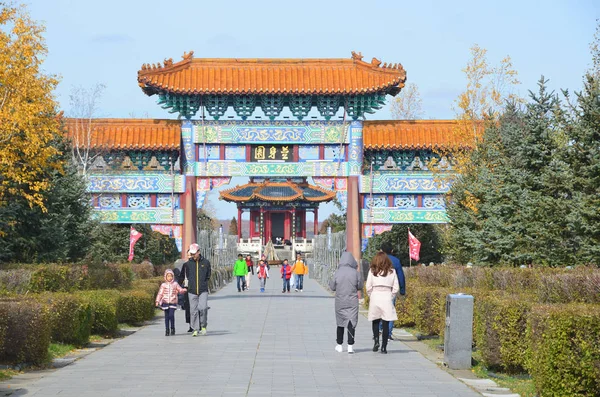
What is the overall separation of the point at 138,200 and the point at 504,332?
24.9 metres

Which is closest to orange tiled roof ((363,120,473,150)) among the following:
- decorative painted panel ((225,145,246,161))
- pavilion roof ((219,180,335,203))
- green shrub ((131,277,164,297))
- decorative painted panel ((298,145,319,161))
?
decorative painted panel ((298,145,319,161))

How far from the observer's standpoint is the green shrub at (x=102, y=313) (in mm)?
19402

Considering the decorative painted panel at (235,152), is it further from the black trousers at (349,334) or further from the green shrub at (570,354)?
the green shrub at (570,354)

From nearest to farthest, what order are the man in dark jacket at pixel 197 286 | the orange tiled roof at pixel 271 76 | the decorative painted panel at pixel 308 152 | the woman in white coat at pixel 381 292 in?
1. the woman in white coat at pixel 381 292
2. the man in dark jacket at pixel 197 286
3. the orange tiled roof at pixel 271 76
4. the decorative painted panel at pixel 308 152

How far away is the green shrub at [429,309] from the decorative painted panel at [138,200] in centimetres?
1697

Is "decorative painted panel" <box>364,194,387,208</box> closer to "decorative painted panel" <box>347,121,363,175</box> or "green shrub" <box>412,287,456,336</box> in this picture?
"decorative painted panel" <box>347,121,363,175</box>

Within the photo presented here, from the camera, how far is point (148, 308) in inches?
975

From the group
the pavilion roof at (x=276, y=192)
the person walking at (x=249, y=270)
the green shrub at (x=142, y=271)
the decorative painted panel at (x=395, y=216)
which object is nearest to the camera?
the green shrub at (x=142, y=271)

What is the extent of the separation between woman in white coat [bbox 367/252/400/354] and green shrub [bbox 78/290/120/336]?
5.32 m

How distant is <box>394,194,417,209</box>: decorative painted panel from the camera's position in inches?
1463

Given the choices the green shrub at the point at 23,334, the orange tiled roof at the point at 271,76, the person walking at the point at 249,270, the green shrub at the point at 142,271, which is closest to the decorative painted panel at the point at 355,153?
the orange tiled roof at the point at 271,76

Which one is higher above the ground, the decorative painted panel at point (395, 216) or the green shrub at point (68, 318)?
the decorative painted panel at point (395, 216)

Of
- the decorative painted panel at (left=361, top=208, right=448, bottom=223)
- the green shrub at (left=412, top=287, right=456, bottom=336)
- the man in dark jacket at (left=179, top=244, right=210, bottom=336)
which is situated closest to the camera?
the green shrub at (left=412, top=287, right=456, bottom=336)

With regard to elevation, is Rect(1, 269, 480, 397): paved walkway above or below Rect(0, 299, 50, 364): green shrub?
below
